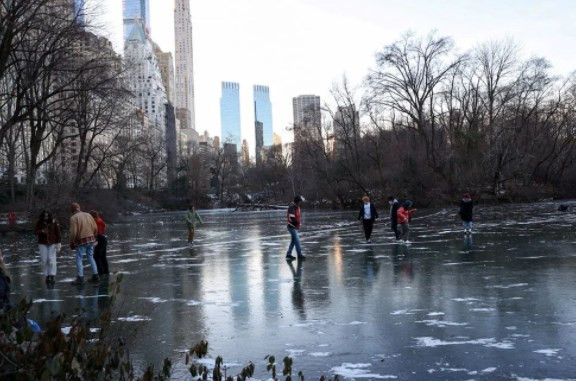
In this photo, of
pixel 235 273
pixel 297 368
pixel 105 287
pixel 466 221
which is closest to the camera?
pixel 297 368

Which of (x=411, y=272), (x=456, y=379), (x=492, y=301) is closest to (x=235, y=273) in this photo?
(x=411, y=272)

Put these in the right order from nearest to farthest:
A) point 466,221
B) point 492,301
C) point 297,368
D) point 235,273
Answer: point 297,368
point 492,301
point 235,273
point 466,221

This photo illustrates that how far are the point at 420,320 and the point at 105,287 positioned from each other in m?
6.81

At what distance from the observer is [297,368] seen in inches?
219

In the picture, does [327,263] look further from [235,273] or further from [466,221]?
[466,221]

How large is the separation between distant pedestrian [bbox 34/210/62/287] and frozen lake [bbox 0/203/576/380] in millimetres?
384

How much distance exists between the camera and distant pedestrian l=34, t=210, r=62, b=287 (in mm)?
12094

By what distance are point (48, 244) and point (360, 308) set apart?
7.17 meters

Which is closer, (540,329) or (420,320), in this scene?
(540,329)

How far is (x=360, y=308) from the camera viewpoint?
8.41m

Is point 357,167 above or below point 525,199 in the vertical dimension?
above

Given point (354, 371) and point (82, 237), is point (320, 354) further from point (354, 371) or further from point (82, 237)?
point (82, 237)

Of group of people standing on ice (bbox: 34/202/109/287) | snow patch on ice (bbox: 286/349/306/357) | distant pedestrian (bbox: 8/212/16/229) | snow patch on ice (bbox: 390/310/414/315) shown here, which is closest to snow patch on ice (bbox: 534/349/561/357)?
snow patch on ice (bbox: 390/310/414/315)

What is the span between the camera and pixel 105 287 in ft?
38.1
